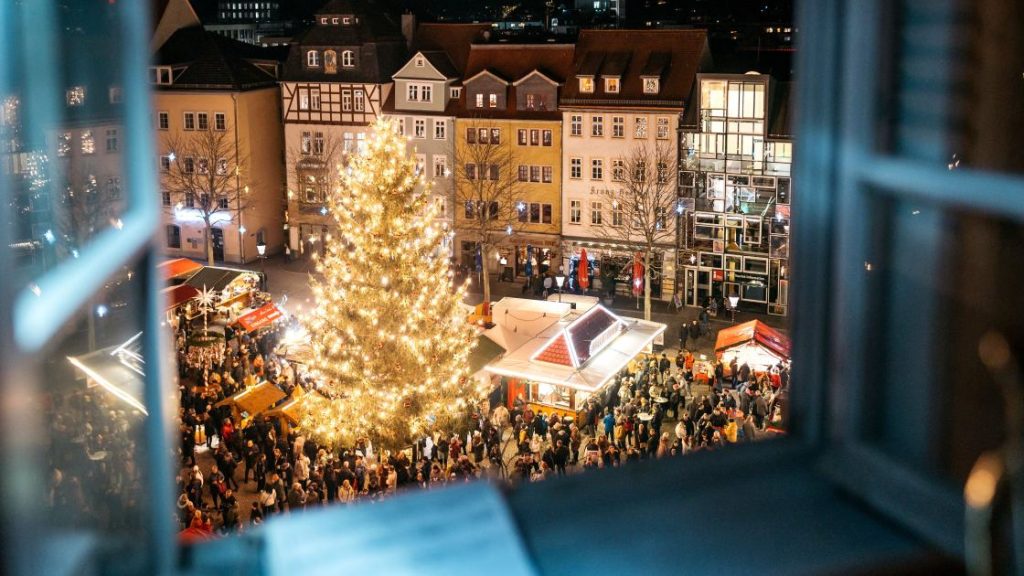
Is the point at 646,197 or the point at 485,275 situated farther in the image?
the point at 646,197

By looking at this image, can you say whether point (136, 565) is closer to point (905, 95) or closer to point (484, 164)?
point (905, 95)

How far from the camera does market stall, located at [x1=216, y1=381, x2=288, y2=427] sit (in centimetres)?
1595

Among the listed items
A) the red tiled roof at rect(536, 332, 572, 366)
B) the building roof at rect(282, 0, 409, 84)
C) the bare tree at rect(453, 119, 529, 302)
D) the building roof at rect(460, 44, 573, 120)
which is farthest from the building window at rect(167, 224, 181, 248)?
the red tiled roof at rect(536, 332, 572, 366)

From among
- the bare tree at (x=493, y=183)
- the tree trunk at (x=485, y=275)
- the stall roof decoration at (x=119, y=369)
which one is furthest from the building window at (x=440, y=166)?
the stall roof decoration at (x=119, y=369)

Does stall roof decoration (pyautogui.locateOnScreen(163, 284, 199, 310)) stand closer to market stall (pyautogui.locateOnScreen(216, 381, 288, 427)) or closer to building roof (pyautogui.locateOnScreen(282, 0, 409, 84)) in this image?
market stall (pyautogui.locateOnScreen(216, 381, 288, 427))

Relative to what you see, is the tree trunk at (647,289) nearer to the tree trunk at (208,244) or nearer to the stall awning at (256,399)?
the stall awning at (256,399)

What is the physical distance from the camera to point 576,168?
29.9m

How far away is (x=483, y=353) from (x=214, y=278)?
28.4 feet

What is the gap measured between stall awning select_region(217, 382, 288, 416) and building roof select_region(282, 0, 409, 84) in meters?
18.2

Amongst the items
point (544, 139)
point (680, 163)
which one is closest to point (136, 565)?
point (680, 163)

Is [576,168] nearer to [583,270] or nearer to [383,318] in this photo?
[583,270]

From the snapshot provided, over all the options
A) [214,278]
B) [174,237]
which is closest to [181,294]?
[214,278]

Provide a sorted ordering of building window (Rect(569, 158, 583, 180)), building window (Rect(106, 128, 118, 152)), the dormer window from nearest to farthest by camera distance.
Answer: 1. the dormer window
2. building window (Rect(106, 128, 118, 152))
3. building window (Rect(569, 158, 583, 180))

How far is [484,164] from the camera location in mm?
30641
